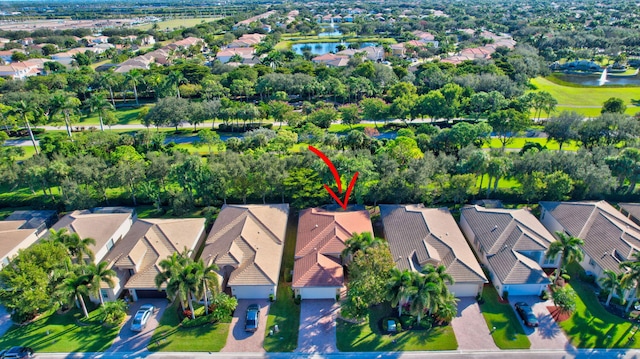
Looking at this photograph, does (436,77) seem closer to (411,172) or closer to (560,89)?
(560,89)

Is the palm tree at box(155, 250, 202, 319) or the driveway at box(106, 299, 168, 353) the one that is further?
the driveway at box(106, 299, 168, 353)

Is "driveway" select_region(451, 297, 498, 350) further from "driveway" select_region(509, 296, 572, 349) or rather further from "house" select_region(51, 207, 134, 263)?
"house" select_region(51, 207, 134, 263)

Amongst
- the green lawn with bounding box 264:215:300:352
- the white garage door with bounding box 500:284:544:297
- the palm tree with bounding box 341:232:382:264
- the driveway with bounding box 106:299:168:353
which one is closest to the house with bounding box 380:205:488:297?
the white garage door with bounding box 500:284:544:297

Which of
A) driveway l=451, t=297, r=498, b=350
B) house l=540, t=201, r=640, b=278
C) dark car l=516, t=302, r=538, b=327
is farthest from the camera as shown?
house l=540, t=201, r=640, b=278

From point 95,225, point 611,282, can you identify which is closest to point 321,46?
point 95,225

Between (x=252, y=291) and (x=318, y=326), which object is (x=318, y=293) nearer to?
(x=318, y=326)
